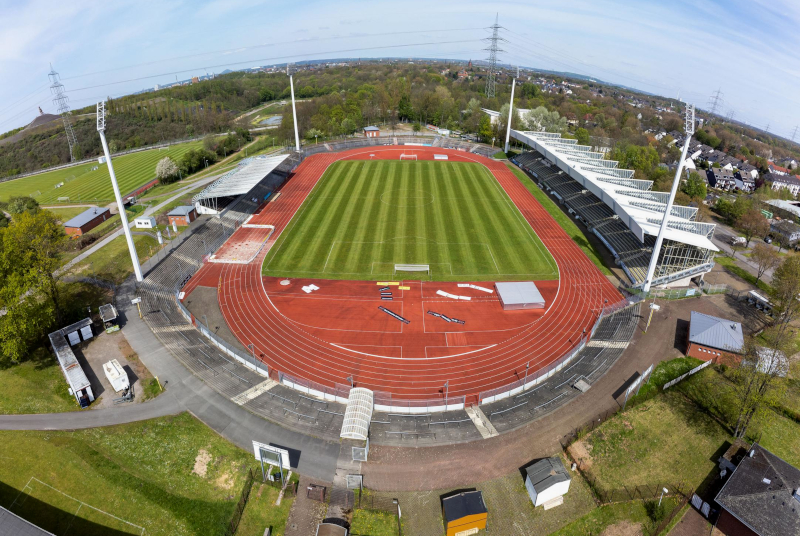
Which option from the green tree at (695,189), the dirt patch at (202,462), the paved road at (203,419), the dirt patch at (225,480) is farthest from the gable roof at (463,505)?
the green tree at (695,189)

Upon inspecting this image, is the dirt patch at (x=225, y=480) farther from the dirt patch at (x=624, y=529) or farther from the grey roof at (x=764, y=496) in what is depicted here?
the grey roof at (x=764, y=496)

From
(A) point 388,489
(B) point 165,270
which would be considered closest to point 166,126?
(B) point 165,270

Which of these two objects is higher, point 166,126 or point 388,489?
point 166,126

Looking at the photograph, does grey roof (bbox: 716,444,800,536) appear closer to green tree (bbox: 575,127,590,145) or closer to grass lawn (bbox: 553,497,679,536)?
grass lawn (bbox: 553,497,679,536)

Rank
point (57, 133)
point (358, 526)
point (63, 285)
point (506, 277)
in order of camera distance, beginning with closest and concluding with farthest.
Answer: point (358, 526)
point (63, 285)
point (506, 277)
point (57, 133)

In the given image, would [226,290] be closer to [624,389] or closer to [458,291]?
[458,291]

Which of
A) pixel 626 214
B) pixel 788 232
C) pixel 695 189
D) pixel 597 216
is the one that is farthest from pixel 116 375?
pixel 695 189
